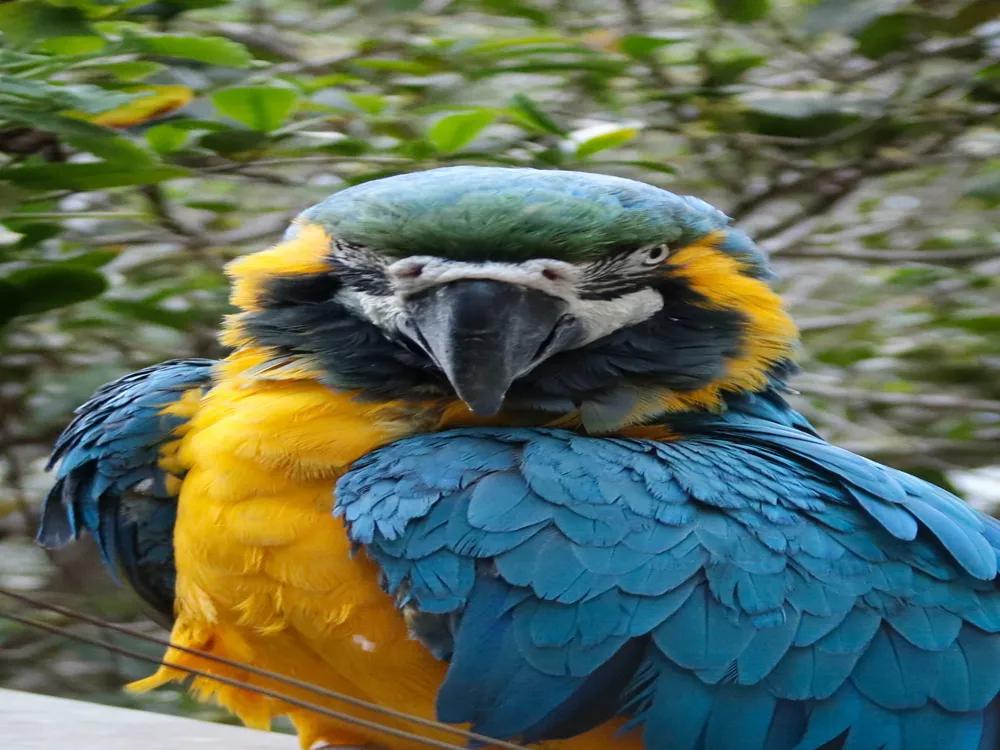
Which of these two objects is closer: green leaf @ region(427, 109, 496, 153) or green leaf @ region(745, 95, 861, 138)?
green leaf @ region(427, 109, 496, 153)

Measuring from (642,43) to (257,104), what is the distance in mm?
940

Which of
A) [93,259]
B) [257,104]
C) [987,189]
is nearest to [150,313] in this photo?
[93,259]

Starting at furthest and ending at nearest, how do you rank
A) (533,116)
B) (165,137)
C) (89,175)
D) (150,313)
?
(150,313) < (533,116) < (165,137) < (89,175)

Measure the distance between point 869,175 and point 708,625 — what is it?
1917 millimetres

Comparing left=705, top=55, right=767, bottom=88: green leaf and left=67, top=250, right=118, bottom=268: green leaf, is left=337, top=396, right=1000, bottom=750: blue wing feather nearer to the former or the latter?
left=67, top=250, right=118, bottom=268: green leaf

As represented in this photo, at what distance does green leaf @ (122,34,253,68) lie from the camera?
1744 mm

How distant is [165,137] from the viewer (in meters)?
2.00

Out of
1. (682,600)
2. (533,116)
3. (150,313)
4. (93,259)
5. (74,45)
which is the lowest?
(150,313)

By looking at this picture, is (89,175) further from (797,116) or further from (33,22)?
(797,116)

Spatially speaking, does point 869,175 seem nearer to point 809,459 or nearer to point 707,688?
point 809,459

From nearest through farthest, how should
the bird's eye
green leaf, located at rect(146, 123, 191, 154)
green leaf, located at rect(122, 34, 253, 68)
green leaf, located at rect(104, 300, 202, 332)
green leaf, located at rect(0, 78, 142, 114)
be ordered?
the bird's eye < green leaf, located at rect(0, 78, 142, 114) < green leaf, located at rect(122, 34, 253, 68) < green leaf, located at rect(146, 123, 191, 154) < green leaf, located at rect(104, 300, 202, 332)

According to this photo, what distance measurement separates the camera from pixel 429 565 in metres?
1.33

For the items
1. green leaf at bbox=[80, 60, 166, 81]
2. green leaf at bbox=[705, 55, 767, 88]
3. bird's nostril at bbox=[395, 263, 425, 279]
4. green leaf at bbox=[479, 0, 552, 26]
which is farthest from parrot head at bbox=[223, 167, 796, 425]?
green leaf at bbox=[479, 0, 552, 26]

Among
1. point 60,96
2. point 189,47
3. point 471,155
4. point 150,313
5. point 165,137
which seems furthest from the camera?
point 150,313
